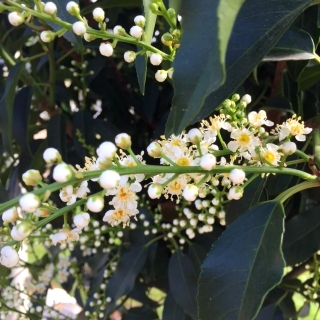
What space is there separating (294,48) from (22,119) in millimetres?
513

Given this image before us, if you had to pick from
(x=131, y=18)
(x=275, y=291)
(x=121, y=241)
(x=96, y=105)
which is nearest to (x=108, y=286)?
(x=121, y=241)

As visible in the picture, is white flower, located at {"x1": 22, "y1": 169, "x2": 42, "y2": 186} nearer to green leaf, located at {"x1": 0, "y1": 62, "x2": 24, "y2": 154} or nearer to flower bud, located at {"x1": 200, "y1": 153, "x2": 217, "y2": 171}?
flower bud, located at {"x1": 200, "y1": 153, "x2": 217, "y2": 171}

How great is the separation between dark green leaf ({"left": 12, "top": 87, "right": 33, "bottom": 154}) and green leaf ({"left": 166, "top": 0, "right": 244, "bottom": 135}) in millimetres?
568

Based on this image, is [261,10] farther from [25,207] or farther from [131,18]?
[131,18]

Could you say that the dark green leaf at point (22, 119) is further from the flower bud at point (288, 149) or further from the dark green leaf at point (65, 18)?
the flower bud at point (288, 149)

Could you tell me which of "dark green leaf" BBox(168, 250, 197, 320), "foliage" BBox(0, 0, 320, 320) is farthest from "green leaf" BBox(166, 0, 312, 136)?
"dark green leaf" BBox(168, 250, 197, 320)

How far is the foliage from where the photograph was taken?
349 mm

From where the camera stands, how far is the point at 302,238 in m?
0.67

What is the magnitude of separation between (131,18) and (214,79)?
29.2 inches

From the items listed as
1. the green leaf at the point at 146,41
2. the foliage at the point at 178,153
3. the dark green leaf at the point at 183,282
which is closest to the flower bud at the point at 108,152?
the foliage at the point at 178,153

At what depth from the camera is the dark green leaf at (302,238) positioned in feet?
2.18

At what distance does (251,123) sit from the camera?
455 mm

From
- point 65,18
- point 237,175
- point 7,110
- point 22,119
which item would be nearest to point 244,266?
point 237,175

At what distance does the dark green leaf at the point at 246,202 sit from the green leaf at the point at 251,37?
8.0 inches
